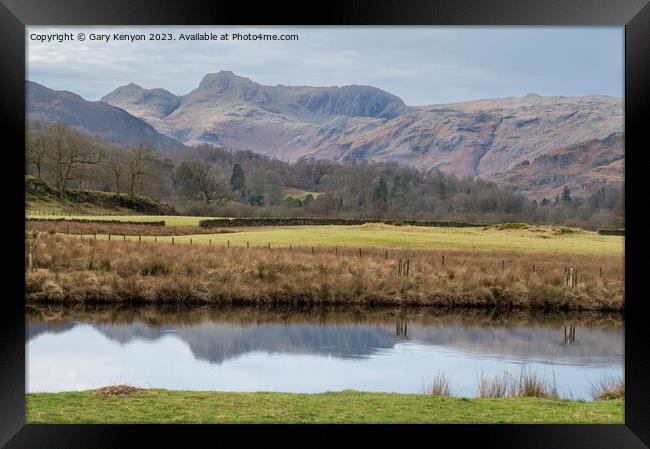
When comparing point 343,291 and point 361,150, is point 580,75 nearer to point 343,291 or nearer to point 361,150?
point 361,150

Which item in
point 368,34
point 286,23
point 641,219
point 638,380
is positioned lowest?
point 638,380

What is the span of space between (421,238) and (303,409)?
2713 centimetres

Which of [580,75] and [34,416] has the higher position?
[580,75]

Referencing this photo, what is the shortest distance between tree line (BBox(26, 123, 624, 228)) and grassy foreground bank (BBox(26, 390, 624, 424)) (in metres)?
39.2

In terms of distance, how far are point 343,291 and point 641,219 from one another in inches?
541

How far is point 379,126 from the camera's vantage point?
447 feet

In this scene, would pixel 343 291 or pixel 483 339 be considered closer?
pixel 483 339

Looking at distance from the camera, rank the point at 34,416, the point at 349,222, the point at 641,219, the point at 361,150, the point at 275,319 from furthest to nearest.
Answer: the point at 361,150 < the point at 349,222 < the point at 275,319 < the point at 34,416 < the point at 641,219

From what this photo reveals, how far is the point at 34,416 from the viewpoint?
7.29m

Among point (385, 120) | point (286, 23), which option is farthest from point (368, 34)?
point (286, 23)

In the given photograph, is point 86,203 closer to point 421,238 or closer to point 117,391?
point 421,238

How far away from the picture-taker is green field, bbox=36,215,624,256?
30766 mm

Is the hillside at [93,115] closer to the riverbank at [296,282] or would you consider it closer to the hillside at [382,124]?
the hillside at [382,124]

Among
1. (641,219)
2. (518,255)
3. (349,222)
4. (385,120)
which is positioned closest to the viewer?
(641,219)
